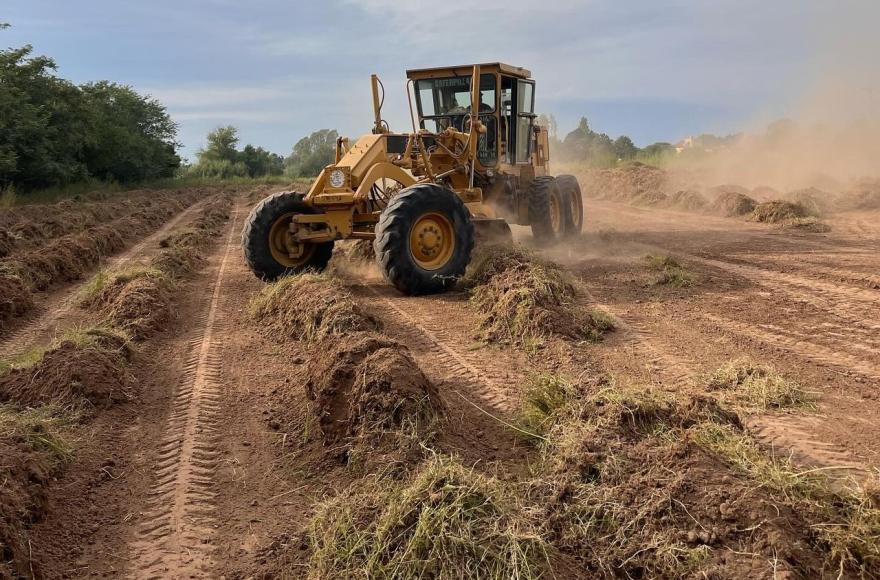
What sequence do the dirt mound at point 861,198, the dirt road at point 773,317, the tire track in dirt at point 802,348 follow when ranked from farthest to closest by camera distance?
the dirt mound at point 861,198
the tire track in dirt at point 802,348
the dirt road at point 773,317

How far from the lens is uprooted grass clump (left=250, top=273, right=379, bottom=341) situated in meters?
5.91

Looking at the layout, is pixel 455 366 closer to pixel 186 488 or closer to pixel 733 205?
pixel 186 488

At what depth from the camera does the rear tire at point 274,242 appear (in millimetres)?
8734

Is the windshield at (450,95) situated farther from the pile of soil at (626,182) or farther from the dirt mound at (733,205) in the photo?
the pile of soil at (626,182)

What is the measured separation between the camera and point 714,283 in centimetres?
815

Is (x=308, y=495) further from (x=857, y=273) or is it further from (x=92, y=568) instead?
(x=857, y=273)

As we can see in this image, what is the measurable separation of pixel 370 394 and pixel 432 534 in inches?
51.4

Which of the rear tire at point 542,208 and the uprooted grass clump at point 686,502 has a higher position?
the rear tire at point 542,208

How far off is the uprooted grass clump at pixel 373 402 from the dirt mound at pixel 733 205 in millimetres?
14147

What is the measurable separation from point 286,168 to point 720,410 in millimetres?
78868

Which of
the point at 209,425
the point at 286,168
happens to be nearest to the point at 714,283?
the point at 209,425

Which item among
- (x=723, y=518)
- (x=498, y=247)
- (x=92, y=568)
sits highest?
(x=498, y=247)

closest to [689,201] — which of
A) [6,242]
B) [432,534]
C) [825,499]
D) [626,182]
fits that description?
[626,182]

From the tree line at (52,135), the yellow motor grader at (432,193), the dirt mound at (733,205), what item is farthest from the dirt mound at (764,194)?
the tree line at (52,135)
